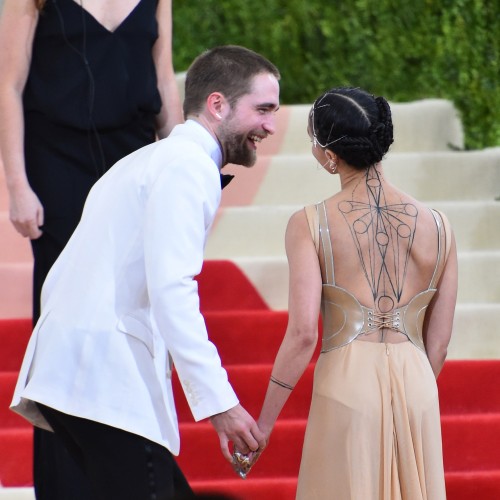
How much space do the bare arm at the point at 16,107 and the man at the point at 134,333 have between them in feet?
2.42

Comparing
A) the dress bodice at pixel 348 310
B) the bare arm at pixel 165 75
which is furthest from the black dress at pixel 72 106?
the dress bodice at pixel 348 310

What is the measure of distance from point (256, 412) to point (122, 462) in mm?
1900

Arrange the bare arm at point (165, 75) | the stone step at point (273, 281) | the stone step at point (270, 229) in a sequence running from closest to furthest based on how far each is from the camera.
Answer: the bare arm at point (165, 75) < the stone step at point (273, 281) < the stone step at point (270, 229)

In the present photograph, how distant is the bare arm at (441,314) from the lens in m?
3.12

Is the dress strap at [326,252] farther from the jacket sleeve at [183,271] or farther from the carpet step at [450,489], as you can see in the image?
the carpet step at [450,489]

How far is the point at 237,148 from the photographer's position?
2992 mm

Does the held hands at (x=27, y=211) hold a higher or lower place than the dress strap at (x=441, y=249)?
higher

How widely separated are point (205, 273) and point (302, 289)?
216 cm

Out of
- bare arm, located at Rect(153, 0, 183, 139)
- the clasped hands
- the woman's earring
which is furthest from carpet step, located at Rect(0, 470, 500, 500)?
the woman's earring

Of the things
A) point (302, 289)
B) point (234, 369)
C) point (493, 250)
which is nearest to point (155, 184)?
point (302, 289)

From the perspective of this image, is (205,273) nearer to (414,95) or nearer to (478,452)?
(478,452)

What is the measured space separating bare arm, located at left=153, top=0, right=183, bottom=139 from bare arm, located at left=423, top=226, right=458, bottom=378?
44.9 inches

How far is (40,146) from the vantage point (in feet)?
11.7

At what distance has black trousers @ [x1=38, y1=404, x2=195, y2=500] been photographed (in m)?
2.66
